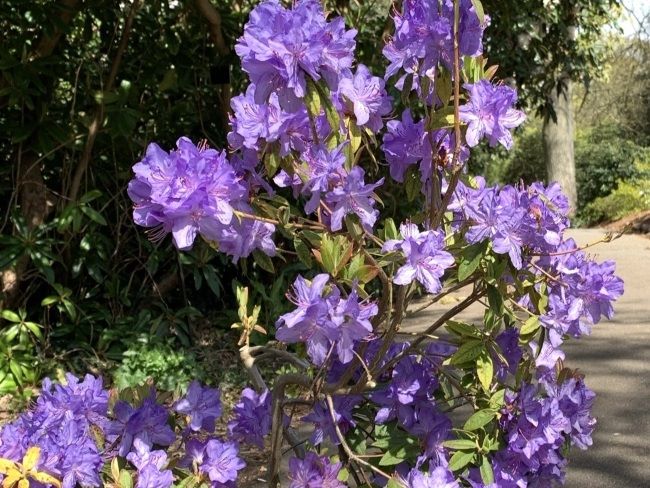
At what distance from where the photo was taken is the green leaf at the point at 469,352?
5.47ft

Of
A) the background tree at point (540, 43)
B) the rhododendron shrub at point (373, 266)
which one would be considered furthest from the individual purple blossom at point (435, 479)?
the background tree at point (540, 43)

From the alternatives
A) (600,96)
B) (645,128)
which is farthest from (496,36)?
(600,96)

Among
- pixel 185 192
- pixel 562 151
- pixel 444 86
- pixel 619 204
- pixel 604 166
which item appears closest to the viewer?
pixel 185 192

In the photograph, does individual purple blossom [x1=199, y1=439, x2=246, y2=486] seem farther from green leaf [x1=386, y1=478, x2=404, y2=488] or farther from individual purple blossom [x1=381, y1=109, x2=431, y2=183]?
individual purple blossom [x1=381, y1=109, x2=431, y2=183]

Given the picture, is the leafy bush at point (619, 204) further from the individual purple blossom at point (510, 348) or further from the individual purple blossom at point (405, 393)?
the individual purple blossom at point (405, 393)

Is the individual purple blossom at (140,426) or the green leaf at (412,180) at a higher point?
the green leaf at (412,180)

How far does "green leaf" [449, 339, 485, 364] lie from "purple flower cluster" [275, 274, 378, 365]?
271 mm

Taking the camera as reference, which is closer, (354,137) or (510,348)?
(354,137)

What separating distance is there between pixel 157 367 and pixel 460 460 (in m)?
3.28

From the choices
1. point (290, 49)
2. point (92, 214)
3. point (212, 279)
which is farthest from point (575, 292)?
point (212, 279)

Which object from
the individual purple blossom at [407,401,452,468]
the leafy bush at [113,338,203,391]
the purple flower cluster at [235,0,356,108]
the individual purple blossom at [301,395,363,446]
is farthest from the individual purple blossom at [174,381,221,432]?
the leafy bush at [113,338,203,391]

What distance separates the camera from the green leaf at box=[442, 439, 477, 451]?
1673mm

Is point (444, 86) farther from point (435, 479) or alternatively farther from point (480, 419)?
point (435, 479)

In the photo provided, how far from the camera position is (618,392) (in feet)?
14.0
